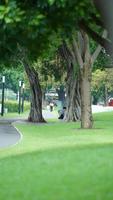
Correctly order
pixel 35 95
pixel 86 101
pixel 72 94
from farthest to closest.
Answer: pixel 35 95
pixel 72 94
pixel 86 101

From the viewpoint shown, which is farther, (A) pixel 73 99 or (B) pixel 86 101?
(A) pixel 73 99

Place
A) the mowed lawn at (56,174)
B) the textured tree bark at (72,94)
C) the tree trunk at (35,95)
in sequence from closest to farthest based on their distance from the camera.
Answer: the mowed lawn at (56,174) < the textured tree bark at (72,94) < the tree trunk at (35,95)

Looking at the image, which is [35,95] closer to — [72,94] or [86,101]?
[72,94]

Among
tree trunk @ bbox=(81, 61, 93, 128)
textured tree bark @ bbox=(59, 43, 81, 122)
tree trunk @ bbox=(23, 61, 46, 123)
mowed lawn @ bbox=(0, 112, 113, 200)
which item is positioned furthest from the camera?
tree trunk @ bbox=(23, 61, 46, 123)

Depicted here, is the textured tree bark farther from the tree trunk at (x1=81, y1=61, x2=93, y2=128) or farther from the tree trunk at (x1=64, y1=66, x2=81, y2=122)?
the tree trunk at (x1=81, y1=61, x2=93, y2=128)

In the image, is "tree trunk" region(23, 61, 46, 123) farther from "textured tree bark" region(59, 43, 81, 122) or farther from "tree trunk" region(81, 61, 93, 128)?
"tree trunk" region(81, 61, 93, 128)

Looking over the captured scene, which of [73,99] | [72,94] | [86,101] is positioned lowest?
[86,101]

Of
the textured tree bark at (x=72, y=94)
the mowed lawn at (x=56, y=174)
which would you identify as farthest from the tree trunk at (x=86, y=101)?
the mowed lawn at (x=56, y=174)

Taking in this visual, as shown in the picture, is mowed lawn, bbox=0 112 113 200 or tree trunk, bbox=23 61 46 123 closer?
mowed lawn, bbox=0 112 113 200

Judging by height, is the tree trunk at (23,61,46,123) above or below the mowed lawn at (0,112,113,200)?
above

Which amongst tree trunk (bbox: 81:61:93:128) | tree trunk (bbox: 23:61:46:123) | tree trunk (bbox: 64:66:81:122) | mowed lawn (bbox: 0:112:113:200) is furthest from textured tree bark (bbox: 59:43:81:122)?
mowed lawn (bbox: 0:112:113:200)

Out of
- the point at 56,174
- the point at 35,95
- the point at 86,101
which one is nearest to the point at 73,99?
the point at 35,95

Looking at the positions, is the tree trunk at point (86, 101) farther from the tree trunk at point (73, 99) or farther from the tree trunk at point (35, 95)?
the tree trunk at point (35, 95)

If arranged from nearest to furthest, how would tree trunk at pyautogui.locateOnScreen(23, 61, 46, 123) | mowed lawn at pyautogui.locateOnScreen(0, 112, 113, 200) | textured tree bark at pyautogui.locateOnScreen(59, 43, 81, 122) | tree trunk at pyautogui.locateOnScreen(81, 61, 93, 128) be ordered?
mowed lawn at pyautogui.locateOnScreen(0, 112, 113, 200) < tree trunk at pyautogui.locateOnScreen(81, 61, 93, 128) < textured tree bark at pyautogui.locateOnScreen(59, 43, 81, 122) < tree trunk at pyautogui.locateOnScreen(23, 61, 46, 123)
